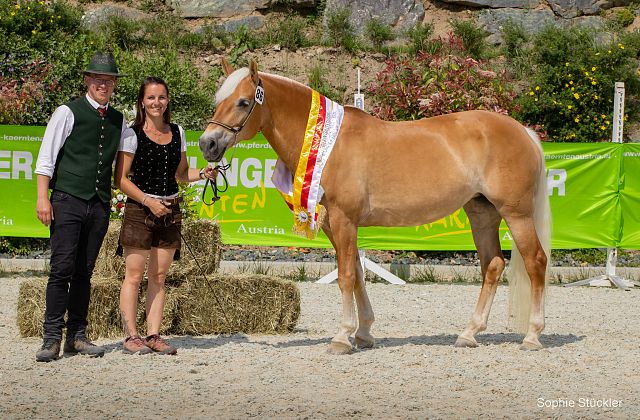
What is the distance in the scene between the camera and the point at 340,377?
6.12 m

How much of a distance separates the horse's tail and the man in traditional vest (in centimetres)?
324

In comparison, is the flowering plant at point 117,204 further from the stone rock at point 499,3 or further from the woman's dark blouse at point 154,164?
the stone rock at point 499,3

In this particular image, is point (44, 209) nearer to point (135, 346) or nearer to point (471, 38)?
point (135, 346)

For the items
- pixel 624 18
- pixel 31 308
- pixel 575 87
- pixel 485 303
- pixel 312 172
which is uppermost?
pixel 624 18

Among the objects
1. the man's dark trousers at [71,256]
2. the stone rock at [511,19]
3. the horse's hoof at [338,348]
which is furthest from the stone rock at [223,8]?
the horse's hoof at [338,348]

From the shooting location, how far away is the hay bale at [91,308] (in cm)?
744

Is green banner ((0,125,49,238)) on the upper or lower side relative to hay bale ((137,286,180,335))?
upper

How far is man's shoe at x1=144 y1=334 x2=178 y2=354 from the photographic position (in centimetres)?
678

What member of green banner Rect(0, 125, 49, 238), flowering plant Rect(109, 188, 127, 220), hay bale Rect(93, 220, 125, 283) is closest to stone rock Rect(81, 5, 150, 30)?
green banner Rect(0, 125, 49, 238)

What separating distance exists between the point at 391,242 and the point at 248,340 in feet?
14.8

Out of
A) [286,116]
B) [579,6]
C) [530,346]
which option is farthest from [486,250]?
[579,6]

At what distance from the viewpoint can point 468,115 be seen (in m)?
7.48

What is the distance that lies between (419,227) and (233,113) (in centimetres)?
540

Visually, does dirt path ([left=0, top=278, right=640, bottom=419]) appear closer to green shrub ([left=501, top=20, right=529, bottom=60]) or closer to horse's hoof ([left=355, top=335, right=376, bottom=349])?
horse's hoof ([left=355, top=335, right=376, bottom=349])
